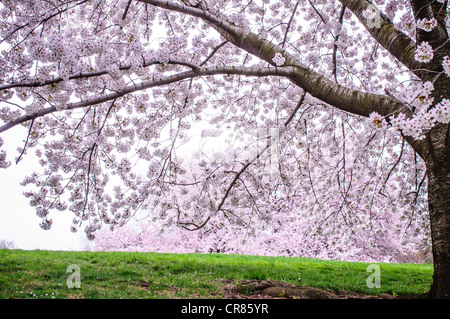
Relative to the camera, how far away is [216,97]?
5562 millimetres

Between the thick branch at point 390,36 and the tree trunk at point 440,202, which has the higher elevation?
the thick branch at point 390,36

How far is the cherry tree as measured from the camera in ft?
11.0

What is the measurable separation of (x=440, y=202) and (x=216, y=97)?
363 cm

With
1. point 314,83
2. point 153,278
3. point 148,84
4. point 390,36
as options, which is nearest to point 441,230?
point 314,83

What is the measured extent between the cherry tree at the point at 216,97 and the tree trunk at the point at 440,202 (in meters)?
0.01

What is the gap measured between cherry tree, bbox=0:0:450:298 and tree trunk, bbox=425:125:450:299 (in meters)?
0.01

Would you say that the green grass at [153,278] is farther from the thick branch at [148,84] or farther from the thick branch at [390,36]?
the thick branch at [390,36]

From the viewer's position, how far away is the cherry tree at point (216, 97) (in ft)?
11.0

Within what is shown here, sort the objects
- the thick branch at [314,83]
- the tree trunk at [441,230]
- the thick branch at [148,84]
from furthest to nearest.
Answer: the thick branch at [314,83] → the thick branch at [148,84] → the tree trunk at [441,230]

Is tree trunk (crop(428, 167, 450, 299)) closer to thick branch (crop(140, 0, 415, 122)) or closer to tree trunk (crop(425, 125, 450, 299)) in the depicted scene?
tree trunk (crop(425, 125, 450, 299))

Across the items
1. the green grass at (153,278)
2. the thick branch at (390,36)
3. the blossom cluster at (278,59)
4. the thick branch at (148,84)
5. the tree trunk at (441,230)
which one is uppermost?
the thick branch at (390,36)

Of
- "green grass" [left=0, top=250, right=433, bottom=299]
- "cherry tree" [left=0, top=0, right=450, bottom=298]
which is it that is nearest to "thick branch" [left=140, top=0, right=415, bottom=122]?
"cherry tree" [left=0, top=0, right=450, bottom=298]

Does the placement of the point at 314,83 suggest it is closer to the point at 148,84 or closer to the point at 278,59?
the point at 278,59

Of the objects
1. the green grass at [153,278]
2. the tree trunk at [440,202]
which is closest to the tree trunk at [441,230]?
the tree trunk at [440,202]
